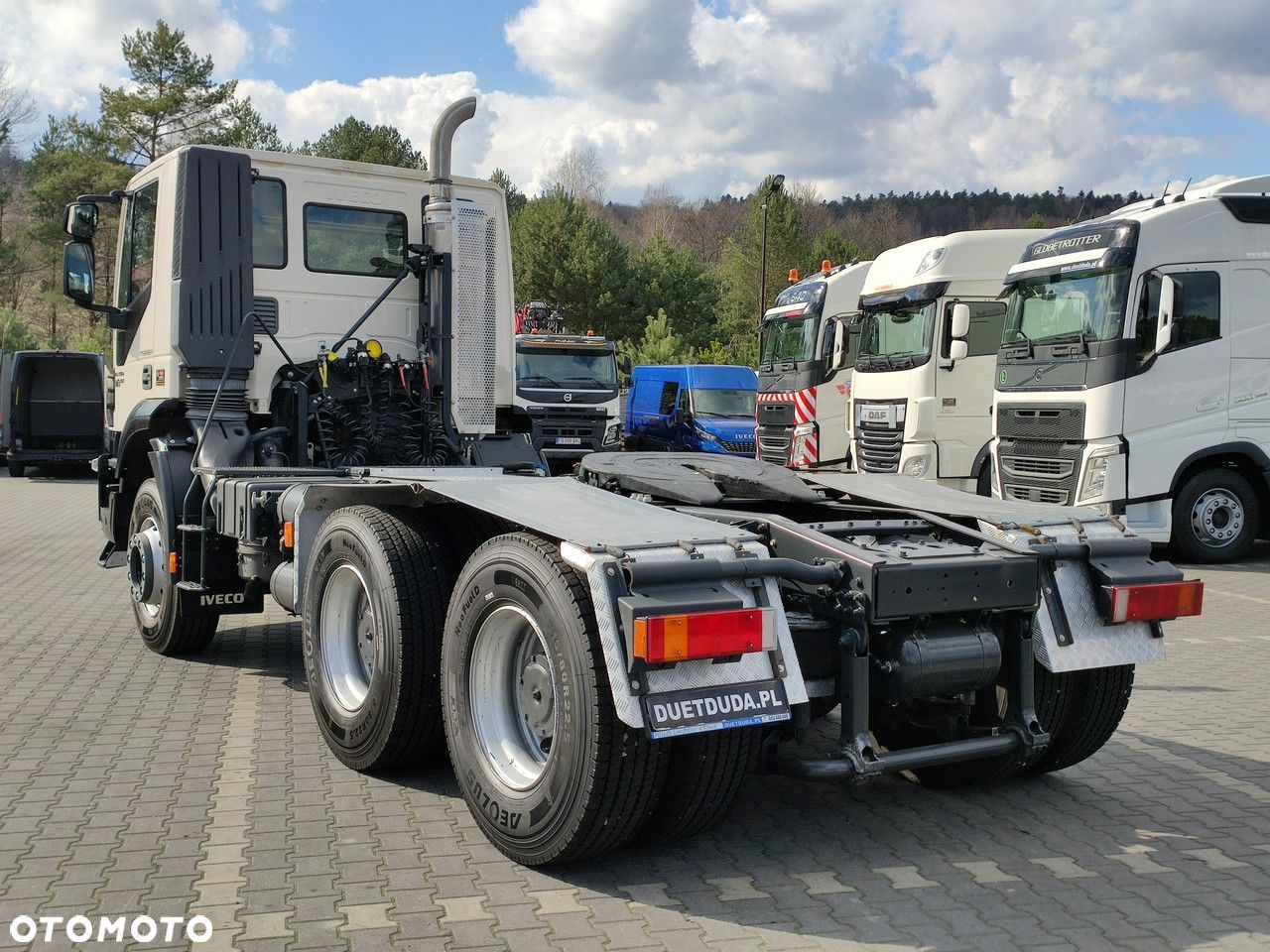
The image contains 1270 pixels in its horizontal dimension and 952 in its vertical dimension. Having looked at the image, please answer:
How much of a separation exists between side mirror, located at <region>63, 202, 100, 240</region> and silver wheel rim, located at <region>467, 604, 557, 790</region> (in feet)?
15.6

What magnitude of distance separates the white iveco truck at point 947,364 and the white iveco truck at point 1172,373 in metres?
2.77

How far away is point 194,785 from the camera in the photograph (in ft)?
16.5

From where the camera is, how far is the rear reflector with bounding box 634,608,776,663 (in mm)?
3529

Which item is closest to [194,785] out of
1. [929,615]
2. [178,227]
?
[929,615]

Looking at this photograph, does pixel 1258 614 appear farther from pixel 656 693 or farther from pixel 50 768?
pixel 50 768

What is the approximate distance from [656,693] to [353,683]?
214cm

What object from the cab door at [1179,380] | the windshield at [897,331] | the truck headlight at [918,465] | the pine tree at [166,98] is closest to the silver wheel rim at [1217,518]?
the cab door at [1179,380]

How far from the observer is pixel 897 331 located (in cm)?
1628

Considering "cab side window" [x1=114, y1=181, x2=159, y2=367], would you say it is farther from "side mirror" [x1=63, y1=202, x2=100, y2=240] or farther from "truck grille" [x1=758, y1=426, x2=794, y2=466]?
"truck grille" [x1=758, y1=426, x2=794, y2=466]

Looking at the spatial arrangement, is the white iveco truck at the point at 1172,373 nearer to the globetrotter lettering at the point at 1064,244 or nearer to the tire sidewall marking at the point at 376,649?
the globetrotter lettering at the point at 1064,244

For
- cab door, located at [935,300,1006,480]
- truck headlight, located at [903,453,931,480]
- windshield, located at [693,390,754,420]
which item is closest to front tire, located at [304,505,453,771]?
truck headlight, located at [903,453,931,480]

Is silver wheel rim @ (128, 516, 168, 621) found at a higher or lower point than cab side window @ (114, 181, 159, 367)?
lower

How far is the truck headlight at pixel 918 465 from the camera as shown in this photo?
15375 mm

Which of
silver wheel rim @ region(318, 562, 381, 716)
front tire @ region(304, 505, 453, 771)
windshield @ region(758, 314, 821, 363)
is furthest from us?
windshield @ region(758, 314, 821, 363)
